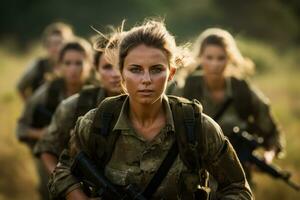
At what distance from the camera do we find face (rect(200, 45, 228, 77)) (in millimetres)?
8477

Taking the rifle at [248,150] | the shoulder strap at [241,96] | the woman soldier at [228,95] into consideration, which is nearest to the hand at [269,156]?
the woman soldier at [228,95]

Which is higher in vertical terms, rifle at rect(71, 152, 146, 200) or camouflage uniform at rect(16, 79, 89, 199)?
rifle at rect(71, 152, 146, 200)

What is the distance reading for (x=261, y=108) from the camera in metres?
8.41

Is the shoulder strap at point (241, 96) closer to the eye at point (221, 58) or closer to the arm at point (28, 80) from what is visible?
the eye at point (221, 58)

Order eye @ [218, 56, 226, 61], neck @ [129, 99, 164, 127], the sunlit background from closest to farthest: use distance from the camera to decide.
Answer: neck @ [129, 99, 164, 127] → eye @ [218, 56, 226, 61] → the sunlit background

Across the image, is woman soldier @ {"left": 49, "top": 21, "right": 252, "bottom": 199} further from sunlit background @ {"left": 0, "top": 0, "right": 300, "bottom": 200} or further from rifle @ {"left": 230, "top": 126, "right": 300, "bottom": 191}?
sunlit background @ {"left": 0, "top": 0, "right": 300, "bottom": 200}

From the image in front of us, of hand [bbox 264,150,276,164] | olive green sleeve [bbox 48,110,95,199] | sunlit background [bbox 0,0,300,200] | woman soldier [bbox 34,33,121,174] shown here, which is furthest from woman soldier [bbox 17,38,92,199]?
olive green sleeve [bbox 48,110,95,199]

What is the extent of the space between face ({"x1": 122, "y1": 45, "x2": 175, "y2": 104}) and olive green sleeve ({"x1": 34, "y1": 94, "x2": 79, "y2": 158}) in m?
1.84

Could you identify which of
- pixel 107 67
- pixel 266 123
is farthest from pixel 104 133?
pixel 266 123

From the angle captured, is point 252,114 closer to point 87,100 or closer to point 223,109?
point 223,109

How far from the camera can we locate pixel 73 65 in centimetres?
855

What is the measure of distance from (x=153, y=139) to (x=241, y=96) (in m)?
3.33

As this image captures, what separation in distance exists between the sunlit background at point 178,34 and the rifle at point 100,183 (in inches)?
252

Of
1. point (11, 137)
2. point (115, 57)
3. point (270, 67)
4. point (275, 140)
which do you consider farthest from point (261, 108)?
point (270, 67)
